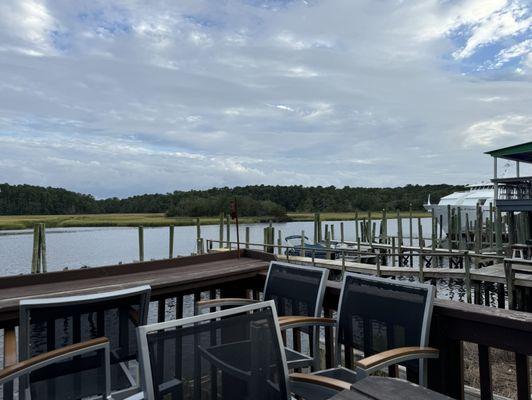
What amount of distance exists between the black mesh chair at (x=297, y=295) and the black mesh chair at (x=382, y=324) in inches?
6.8

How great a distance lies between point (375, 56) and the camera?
17.4 meters

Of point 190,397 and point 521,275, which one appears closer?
point 190,397

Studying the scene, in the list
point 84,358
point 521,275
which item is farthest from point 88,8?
point 521,275

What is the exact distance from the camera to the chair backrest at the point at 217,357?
1392 millimetres

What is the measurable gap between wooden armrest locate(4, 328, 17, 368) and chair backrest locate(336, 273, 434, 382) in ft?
4.79

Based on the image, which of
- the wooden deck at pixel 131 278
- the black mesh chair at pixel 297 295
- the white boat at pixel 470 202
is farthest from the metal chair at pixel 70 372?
the white boat at pixel 470 202

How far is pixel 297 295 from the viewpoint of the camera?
2.54 m

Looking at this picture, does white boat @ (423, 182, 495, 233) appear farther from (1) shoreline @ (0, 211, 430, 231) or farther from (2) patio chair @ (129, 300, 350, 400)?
(2) patio chair @ (129, 300, 350, 400)

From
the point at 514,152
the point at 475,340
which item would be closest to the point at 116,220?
the point at 514,152

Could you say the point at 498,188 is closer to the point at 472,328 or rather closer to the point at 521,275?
the point at 521,275

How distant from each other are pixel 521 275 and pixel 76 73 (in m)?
19.8

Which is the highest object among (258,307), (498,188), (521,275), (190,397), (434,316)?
(498,188)

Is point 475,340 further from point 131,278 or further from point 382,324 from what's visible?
point 131,278

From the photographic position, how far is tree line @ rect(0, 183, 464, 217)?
1681 inches
